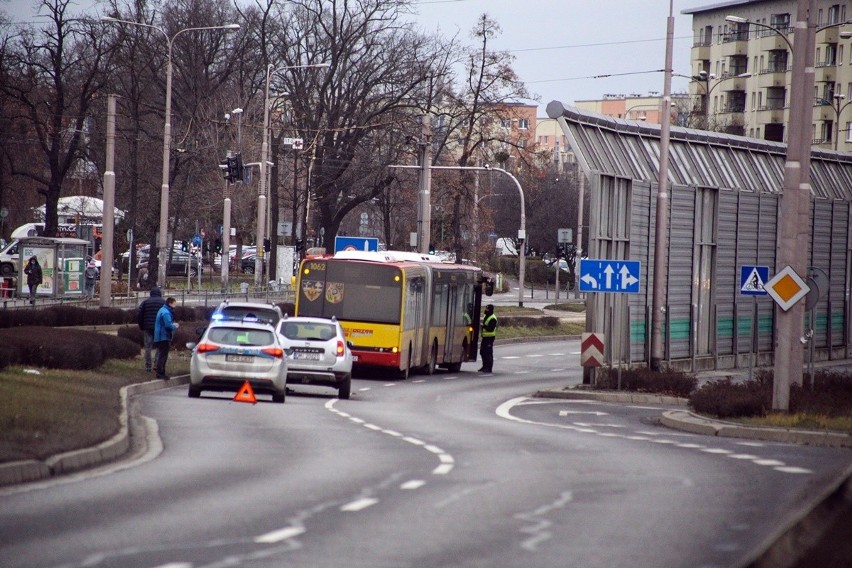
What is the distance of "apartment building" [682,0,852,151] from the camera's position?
9600 cm

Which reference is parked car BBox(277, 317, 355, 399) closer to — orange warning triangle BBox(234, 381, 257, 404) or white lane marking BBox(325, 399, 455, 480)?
orange warning triangle BBox(234, 381, 257, 404)

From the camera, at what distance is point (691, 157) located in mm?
41688

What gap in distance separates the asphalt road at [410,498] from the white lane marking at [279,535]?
0.8 inches

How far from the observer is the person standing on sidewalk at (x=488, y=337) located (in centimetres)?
4134

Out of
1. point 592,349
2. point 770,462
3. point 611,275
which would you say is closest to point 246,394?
point 592,349

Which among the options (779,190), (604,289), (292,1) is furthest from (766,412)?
(292,1)

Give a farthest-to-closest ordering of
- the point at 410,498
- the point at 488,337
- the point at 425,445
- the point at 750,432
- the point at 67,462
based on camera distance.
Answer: the point at 488,337, the point at 750,432, the point at 425,445, the point at 67,462, the point at 410,498

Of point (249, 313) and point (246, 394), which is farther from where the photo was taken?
point (249, 313)

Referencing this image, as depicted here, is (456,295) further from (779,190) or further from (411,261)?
(779,190)

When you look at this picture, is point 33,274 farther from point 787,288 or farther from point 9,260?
point 787,288

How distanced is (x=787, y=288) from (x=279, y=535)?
46.3ft

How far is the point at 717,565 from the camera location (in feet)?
29.6

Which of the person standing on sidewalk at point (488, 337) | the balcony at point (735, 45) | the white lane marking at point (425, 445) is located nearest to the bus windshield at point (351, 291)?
the person standing on sidewalk at point (488, 337)

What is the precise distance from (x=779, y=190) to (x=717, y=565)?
3862 centimetres
